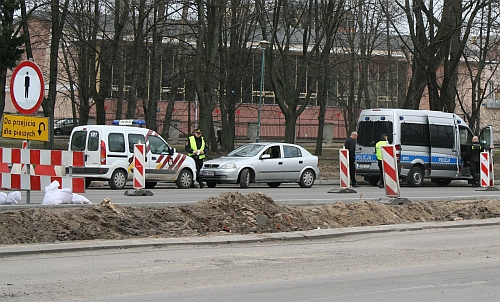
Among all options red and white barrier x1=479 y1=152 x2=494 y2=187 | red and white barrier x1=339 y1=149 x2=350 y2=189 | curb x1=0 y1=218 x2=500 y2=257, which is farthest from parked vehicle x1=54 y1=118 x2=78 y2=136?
curb x1=0 y1=218 x2=500 y2=257

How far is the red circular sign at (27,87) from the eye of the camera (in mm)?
12055

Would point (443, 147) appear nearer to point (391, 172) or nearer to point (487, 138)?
point (487, 138)

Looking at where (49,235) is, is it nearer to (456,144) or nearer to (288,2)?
(456,144)

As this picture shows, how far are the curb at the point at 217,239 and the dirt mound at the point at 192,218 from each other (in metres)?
0.51

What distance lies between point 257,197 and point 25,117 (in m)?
4.21

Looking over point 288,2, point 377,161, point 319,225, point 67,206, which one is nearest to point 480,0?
point 288,2

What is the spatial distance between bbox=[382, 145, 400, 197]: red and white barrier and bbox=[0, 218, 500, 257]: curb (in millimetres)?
1721

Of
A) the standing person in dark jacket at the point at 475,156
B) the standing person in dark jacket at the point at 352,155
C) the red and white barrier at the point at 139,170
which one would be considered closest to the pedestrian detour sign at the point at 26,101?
the red and white barrier at the point at 139,170

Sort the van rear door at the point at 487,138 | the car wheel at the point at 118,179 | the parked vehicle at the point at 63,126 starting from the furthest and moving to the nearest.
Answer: the parked vehicle at the point at 63,126
the van rear door at the point at 487,138
the car wheel at the point at 118,179

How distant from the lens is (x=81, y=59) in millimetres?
41375

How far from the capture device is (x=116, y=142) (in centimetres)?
2142

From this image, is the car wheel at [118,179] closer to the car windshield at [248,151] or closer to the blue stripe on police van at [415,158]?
the car windshield at [248,151]

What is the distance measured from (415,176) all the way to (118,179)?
1096cm

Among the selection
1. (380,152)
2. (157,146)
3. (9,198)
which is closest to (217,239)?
(9,198)
